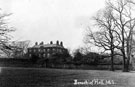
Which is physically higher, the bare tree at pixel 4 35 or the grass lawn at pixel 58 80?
the bare tree at pixel 4 35

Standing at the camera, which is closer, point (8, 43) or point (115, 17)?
point (8, 43)

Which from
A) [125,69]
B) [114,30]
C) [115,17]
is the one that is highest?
[115,17]

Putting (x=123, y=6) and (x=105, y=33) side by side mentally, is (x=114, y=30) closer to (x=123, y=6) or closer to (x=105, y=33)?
(x=105, y=33)

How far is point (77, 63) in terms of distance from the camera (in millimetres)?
53938

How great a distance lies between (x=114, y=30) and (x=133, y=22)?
7.51 metres

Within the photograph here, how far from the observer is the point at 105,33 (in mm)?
40406

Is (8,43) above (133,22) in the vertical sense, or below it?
below

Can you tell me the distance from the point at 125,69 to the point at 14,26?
28.4 metres

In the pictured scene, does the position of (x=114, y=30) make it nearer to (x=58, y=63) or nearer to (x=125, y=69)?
(x=125, y=69)

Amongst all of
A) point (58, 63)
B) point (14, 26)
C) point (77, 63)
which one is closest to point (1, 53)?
point (14, 26)

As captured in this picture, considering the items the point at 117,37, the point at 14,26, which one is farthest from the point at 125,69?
the point at 14,26

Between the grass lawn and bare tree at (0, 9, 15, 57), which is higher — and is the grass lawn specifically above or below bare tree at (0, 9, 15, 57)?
below

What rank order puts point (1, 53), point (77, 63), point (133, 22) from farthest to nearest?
point (77, 63) → point (133, 22) → point (1, 53)

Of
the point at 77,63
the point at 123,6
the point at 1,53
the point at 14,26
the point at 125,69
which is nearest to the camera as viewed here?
the point at 1,53
